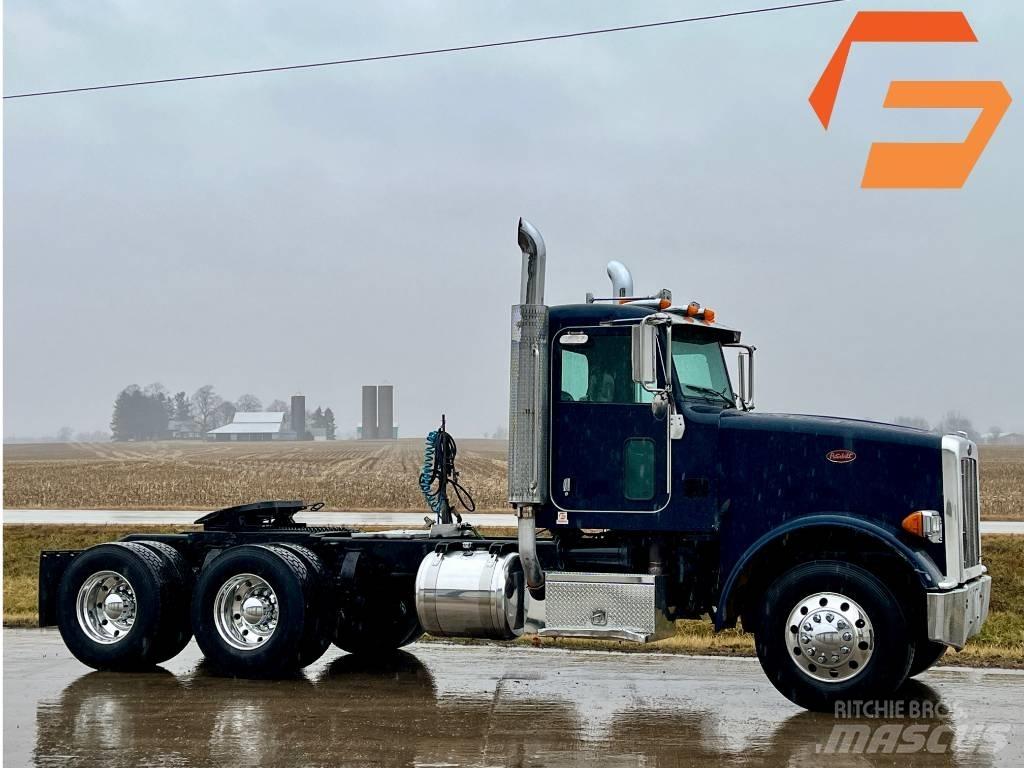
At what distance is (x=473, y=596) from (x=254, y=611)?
2010 millimetres

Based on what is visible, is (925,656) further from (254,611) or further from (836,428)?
(254,611)

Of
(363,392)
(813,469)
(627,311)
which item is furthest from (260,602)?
(363,392)

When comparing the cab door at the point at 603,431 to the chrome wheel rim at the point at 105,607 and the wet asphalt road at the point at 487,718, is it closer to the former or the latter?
the wet asphalt road at the point at 487,718

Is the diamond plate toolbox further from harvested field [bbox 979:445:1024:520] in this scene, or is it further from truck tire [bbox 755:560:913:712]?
harvested field [bbox 979:445:1024:520]

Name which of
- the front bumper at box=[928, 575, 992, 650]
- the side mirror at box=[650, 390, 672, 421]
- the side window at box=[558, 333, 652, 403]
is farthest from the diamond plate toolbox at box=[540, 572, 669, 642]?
the front bumper at box=[928, 575, 992, 650]

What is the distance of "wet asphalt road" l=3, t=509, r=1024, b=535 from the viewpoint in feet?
96.8

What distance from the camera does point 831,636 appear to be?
914 centimetres

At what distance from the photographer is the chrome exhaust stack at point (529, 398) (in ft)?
33.0

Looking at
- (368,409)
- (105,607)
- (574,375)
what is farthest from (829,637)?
(368,409)

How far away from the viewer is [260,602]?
10984mm

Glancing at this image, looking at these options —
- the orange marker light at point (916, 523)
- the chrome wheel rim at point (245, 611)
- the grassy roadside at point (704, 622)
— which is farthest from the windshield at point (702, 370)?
the chrome wheel rim at point (245, 611)

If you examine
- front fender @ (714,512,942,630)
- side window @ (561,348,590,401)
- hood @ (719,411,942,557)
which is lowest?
front fender @ (714,512,942,630)

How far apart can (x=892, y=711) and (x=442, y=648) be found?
16.6ft

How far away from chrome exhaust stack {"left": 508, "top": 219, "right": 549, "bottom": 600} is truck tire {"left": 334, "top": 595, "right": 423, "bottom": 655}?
2.25 meters
